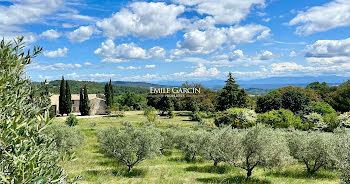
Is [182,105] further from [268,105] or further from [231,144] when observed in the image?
A: [231,144]

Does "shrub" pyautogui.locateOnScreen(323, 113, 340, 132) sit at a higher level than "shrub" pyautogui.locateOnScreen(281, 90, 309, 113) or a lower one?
lower

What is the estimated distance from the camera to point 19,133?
333cm

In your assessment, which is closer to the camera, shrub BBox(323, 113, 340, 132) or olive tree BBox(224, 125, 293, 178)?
olive tree BBox(224, 125, 293, 178)

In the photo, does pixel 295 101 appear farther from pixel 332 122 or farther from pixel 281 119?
pixel 281 119

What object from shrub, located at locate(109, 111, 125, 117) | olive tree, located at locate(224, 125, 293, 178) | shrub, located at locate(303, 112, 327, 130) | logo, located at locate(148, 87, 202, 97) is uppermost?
logo, located at locate(148, 87, 202, 97)

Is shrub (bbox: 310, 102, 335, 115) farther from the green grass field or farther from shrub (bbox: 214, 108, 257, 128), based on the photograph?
the green grass field

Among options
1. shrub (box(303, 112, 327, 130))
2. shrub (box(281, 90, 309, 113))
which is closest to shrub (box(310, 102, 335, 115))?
shrub (box(281, 90, 309, 113))

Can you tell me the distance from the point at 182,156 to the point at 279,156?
45.8ft

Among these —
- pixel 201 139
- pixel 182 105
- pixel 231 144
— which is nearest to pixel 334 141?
pixel 231 144

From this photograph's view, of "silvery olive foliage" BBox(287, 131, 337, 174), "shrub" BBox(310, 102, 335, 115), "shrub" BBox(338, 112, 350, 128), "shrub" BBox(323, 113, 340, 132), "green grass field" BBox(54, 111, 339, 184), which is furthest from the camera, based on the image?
"shrub" BBox(310, 102, 335, 115)

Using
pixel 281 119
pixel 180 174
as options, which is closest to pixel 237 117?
pixel 281 119

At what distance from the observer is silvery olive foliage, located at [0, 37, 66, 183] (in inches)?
118

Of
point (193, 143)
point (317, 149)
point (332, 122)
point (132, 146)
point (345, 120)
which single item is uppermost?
point (317, 149)

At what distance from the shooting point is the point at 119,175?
62.5 feet
